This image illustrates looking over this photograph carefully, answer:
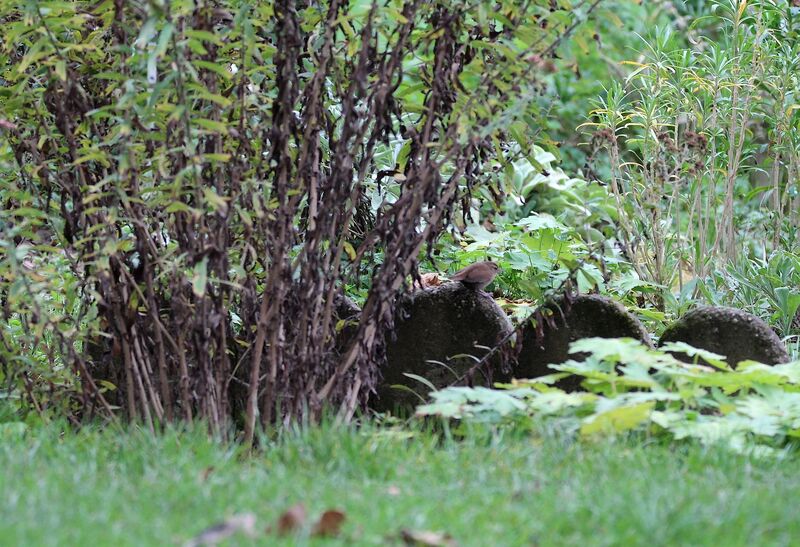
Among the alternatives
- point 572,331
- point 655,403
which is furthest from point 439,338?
point 655,403

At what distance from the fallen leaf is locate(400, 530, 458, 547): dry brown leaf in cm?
31

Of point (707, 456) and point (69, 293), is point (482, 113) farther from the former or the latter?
point (69, 293)

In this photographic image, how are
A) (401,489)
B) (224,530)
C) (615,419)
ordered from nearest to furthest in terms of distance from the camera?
(224,530) < (401,489) < (615,419)

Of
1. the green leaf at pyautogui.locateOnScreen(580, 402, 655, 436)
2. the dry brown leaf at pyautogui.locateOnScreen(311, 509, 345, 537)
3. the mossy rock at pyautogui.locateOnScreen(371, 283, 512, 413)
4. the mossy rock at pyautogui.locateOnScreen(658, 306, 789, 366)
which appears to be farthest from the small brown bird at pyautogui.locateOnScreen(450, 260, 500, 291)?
the dry brown leaf at pyautogui.locateOnScreen(311, 509, 345, 537)

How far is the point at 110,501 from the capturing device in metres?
2.10

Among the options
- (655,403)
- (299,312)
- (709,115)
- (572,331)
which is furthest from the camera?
(709,115)

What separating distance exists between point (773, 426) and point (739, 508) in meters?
0.74

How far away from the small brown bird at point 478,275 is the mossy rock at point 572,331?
23cm

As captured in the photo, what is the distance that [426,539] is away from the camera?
1892mm

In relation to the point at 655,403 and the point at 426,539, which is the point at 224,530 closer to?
the point at 426,539

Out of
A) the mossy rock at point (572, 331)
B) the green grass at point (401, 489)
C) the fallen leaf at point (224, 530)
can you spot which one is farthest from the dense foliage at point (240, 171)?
the fallen leaf at point (224, 530)

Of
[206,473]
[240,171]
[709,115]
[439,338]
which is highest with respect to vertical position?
[709,115]

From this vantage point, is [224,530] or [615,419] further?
[615,419]

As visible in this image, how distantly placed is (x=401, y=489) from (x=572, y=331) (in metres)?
1.36
